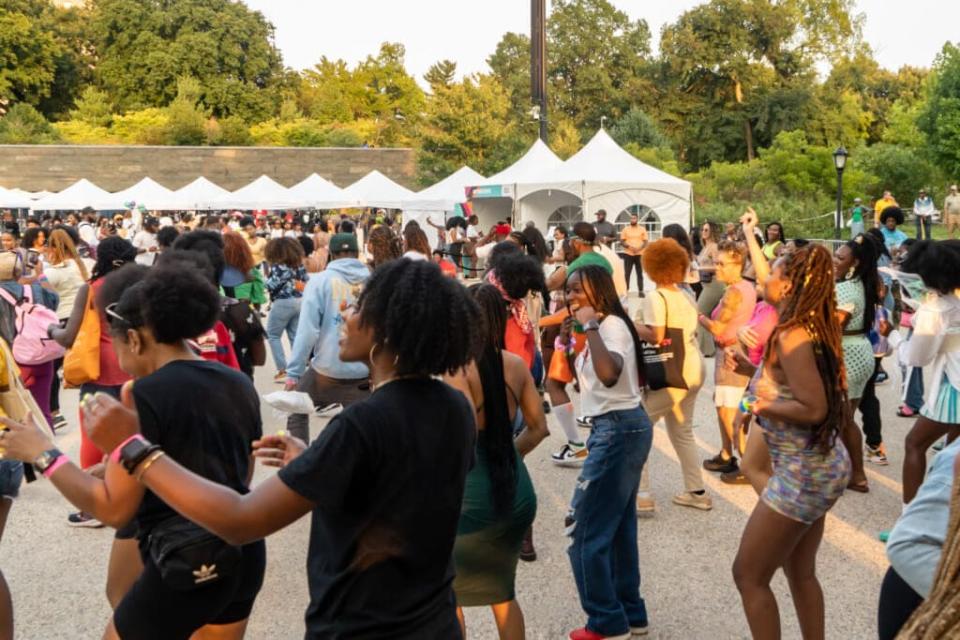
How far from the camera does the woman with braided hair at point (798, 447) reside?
3.25 m

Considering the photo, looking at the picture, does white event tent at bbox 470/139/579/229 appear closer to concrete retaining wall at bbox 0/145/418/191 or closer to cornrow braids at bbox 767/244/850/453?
cornrow braids at bbox 767/244/850/453

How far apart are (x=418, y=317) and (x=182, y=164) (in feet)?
174

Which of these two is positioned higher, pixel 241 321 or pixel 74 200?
pixel 74 200

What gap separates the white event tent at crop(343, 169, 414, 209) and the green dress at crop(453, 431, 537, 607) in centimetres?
2201

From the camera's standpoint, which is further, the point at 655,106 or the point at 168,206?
the point at 655,106

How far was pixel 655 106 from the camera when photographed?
189ft

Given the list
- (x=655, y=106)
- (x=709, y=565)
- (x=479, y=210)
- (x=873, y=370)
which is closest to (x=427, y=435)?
(x=709, y=565)

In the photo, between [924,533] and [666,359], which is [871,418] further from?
[924,533]

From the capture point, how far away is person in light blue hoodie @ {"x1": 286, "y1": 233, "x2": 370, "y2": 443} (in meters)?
5.70

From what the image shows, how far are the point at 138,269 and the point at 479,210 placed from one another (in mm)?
21657

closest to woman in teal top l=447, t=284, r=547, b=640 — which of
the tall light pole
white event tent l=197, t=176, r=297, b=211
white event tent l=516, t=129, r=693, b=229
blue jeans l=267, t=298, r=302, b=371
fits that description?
blue jeans l=267, t=298, r=302, b=371

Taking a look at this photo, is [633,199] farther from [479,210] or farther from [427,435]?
[427,435]

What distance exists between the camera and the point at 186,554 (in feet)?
8.26

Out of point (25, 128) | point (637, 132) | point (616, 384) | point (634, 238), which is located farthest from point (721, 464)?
point (25, 128)
